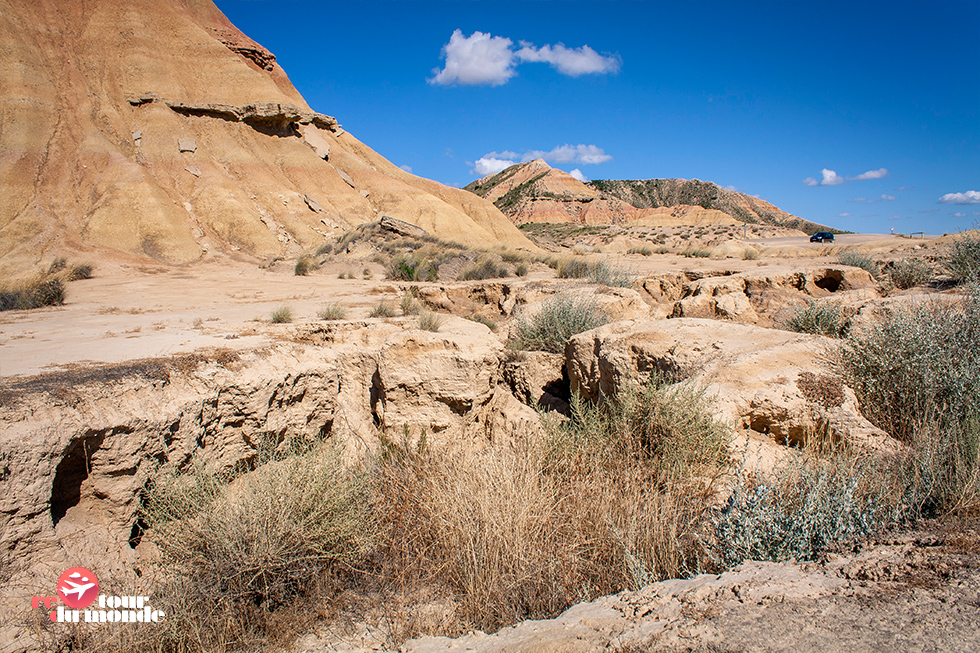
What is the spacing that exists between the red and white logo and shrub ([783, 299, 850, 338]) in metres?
5.96

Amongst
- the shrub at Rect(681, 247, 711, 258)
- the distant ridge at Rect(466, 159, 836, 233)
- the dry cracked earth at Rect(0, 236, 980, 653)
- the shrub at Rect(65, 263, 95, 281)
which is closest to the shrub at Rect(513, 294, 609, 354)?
the dry cracked earth at Rect(0, 236, 980, 653)

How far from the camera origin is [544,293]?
320 inches

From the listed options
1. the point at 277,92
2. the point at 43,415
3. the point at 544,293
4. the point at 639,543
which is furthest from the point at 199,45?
the point at 639,543

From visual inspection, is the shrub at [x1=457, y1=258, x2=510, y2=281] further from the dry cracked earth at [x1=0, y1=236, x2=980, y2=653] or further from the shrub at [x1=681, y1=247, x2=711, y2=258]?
the shrub at [x1=681, y1=247, x2=711, y2=258]

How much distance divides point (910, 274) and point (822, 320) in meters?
4.87

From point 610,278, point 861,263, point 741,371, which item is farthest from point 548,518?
point 861,263

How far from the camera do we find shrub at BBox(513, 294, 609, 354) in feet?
18.5

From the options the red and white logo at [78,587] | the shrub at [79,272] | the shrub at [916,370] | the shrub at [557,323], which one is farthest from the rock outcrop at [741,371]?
the shrub at [79,272]

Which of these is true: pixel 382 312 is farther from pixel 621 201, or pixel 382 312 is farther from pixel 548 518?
pixel 621 201

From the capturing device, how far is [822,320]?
5195 millimetres

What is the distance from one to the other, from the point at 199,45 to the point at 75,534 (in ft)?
108

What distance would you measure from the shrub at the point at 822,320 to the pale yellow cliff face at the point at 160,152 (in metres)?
18.7

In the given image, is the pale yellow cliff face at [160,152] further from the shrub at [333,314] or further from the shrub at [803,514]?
the shrub at [803,514]

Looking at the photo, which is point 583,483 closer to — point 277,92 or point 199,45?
point 277,92
